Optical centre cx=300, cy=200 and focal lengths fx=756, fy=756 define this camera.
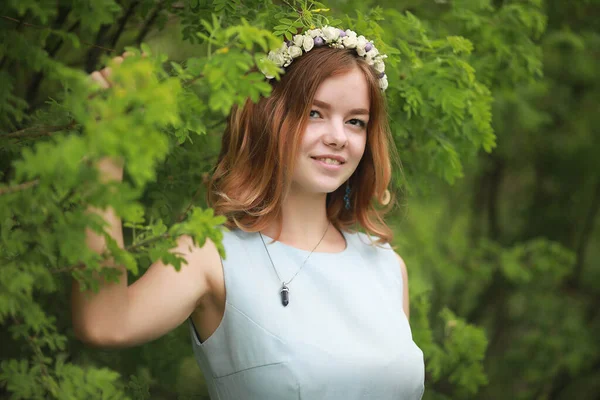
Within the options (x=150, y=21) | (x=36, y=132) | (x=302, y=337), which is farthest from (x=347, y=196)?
(x=36, y=132)

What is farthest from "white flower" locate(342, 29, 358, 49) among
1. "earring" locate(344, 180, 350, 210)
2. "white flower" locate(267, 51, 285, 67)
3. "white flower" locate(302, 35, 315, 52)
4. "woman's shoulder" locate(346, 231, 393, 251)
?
"woman's shoulder" locate(346, 231, 393, 251)

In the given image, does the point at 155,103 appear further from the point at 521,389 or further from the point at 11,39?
the point at 521,389

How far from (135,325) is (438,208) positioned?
518 cm

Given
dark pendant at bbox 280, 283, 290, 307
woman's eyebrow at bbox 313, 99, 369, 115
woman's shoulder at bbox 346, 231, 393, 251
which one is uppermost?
woman's eyebrow at bbox 313, 99, 369, 115

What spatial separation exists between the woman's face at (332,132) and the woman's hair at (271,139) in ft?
0.11

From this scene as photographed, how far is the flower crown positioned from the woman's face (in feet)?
0.29

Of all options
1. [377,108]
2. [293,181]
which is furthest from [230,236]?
[377,108]

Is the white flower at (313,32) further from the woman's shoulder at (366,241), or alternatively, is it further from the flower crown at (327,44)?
the woman's shoulder at (366,241)

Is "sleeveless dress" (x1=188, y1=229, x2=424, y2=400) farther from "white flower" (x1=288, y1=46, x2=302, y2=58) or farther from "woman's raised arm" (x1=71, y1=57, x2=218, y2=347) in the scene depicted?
"white flower" (x1=288, y1=46, x2=302, y2=58)

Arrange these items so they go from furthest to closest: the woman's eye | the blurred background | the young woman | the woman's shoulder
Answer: the woman's shoulder < the woman's eye < the young woman < the blurred background

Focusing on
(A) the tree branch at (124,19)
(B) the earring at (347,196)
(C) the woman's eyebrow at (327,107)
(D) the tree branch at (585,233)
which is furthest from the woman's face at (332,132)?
(D) the tree branch at (585,233)

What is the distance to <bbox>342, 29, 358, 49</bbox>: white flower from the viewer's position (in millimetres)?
2621

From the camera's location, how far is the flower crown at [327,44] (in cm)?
256

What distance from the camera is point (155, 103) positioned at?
1578 millimetres
